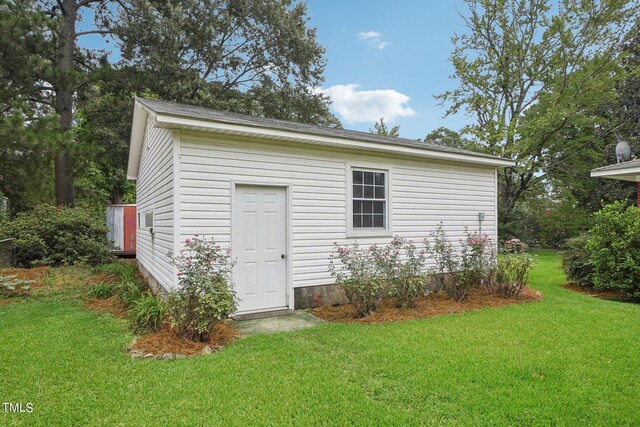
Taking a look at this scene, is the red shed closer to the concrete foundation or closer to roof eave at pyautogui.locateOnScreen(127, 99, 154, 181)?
roof eave at pyautogui.locateOnScreen(127, 99, 154, 181)

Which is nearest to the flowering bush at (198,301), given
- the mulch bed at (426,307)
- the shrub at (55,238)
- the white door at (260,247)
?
the white door at (260,247)

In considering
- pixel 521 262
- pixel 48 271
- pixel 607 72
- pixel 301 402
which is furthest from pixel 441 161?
pixel 607 72

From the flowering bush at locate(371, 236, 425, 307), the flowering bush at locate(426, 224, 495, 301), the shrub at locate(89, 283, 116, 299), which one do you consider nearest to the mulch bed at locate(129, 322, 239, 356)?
the flowering bush at locate(371, 236, 425, 307)

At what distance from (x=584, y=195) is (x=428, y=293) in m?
17.3

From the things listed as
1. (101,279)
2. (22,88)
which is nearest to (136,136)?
(101,279)

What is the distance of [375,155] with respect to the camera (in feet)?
23.1

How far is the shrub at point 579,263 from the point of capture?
8570 mm

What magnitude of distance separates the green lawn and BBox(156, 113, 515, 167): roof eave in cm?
286

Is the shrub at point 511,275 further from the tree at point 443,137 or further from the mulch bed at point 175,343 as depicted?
the tree at point 443,137

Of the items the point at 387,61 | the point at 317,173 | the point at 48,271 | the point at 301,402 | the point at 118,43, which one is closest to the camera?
the point at 301,402

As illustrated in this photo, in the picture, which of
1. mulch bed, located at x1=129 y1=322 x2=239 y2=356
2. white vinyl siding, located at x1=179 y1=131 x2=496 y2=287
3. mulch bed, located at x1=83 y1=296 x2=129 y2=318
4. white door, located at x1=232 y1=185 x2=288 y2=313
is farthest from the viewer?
mulch bed, located at x1=83 y1=296 x2=129 y2=318

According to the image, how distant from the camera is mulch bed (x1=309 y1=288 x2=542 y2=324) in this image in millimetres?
5750

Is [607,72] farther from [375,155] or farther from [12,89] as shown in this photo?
[12,89]

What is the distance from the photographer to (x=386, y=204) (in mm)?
7191
